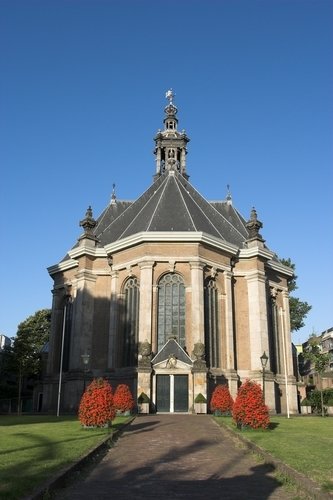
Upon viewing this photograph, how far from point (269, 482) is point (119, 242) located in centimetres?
2813

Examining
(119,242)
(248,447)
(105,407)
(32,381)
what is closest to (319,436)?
(248,447)

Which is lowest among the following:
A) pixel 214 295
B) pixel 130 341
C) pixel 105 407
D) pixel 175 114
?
pixel 105 407

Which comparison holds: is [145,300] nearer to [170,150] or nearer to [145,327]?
[145,327]

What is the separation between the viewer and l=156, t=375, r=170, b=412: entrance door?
31391 mm

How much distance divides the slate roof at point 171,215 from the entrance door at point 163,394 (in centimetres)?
1151

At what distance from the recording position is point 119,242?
36.7 m

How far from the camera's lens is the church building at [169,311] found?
32.6 m

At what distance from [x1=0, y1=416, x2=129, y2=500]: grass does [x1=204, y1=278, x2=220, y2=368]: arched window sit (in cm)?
1637

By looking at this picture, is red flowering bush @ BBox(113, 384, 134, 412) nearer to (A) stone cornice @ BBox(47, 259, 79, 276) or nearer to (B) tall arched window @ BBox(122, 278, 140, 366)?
(B) tall arched window @ BBox(122, 278, 140, 366)

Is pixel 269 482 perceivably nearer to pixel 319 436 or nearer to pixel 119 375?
pixel 319 436

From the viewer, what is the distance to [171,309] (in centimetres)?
3484

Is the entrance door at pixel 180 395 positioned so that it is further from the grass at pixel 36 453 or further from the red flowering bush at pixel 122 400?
the grass at pixel 36 453

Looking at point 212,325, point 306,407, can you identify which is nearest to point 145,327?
point 212,325

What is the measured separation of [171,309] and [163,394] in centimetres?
617
